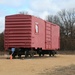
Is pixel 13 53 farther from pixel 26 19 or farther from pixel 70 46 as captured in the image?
pixel 70 46

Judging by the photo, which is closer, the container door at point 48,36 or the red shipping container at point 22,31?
the red shipping container at point 22,31

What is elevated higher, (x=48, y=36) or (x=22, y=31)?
(x=22, y=31)

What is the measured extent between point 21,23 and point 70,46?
2515cm

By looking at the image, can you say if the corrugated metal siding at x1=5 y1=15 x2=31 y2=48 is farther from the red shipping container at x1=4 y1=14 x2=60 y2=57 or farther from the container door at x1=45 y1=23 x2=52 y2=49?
the container door at x1=45 y1=23 x2=52 y2=49

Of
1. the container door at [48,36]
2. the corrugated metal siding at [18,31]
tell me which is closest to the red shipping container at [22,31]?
the corrugated metal siding at [18,31]

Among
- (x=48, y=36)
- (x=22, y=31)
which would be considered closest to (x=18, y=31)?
(x=22, y=31)

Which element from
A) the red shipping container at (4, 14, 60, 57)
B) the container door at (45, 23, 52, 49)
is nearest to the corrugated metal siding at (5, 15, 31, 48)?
the red shipping container at (4, 14, 60, 57)

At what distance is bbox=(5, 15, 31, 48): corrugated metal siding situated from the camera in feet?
93.7

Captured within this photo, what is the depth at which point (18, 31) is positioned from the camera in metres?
28.8

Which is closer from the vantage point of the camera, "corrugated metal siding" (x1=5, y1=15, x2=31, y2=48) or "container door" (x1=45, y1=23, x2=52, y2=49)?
"corrugated metal siding" (x1=5, y1=15, x2=31, y2=48)

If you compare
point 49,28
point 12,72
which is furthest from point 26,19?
point 12,72

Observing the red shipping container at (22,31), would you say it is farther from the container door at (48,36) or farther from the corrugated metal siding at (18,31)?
the container door at (48,36)

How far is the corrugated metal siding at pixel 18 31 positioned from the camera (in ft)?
93.7

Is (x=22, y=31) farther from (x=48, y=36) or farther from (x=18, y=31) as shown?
(x=48, y=36)
